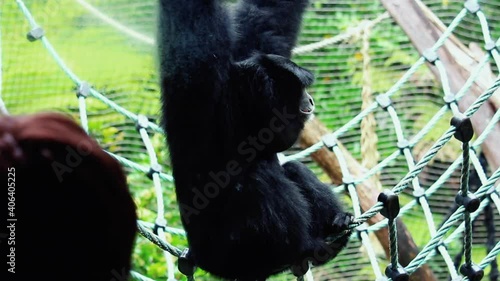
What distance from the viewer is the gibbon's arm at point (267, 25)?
8.24 feet

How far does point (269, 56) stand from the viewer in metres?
2.24

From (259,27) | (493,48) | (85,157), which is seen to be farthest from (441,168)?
(85,157)

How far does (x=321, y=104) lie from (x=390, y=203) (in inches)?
117

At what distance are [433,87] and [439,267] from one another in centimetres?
135

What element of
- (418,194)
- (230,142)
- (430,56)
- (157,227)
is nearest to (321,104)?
(430,56)

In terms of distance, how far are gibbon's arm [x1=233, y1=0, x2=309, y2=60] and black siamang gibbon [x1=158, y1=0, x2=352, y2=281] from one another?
0.37ft

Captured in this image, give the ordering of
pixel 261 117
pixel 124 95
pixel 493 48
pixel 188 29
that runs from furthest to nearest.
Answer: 1. pixel 124 95
2. pixel 493 48
3. pixel 261 117
4. pixel 188 29

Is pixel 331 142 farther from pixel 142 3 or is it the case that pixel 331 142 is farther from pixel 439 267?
pixel 439 267

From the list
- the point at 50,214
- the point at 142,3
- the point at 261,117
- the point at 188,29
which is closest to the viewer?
the point at 50,214

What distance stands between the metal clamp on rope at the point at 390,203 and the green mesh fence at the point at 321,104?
0.12 feet

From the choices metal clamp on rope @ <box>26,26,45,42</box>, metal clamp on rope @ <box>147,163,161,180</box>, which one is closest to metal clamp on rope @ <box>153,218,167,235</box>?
metal clamp on rope @ <box>147,163,161,180</box>

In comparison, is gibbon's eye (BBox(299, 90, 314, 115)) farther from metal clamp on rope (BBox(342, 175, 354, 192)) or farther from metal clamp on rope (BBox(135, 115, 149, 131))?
metal clamp on rope (BBox(135, 115, 149, 131))

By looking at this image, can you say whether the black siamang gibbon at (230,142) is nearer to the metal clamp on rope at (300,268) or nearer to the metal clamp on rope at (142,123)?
the metal clamp on rope at (300,268)

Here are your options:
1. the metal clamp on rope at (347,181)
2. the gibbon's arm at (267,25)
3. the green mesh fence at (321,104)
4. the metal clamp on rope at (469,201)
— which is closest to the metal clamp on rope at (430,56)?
the green mesh fence at (321,104)
